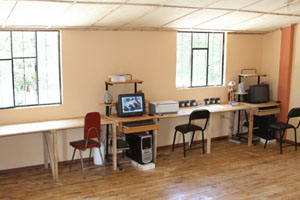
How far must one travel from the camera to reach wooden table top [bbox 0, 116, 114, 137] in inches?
193

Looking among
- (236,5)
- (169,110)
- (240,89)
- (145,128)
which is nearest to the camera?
(236,5)

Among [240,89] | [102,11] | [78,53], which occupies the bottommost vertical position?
[240,89]

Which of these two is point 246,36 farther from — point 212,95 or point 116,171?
point 116,171

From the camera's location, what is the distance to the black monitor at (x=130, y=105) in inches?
222

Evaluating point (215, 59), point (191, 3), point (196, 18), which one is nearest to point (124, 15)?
point (191, 3)

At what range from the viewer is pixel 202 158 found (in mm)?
6164

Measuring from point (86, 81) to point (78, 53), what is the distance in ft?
1.50

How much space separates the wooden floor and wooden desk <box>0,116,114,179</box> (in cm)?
25

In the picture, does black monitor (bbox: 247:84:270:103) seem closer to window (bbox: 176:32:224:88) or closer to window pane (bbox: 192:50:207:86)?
window (bbox: 176:32:224:88)

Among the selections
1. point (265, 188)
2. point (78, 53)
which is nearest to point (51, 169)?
point (78, 53)

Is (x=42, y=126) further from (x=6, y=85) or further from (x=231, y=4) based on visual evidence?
(x=231, y=4)

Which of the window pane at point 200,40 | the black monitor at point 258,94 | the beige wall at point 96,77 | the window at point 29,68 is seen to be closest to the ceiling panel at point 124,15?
the beige wall at point 96,77

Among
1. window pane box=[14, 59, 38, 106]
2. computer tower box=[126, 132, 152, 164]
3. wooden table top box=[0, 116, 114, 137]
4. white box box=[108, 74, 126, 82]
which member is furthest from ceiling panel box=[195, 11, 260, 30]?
window pane box=[14, 59, 38, 106]

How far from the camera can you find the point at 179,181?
5.16 meters
